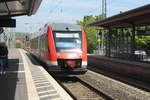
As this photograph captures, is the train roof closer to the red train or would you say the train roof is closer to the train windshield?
the red train

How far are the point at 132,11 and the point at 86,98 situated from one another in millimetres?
9290

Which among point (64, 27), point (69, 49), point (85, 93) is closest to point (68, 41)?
point (69, 49)

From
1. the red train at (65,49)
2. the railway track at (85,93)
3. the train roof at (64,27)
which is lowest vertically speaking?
the railway track at (85,93)

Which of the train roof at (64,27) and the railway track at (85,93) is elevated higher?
the train roof at (64,27)

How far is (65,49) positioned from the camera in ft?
55.9

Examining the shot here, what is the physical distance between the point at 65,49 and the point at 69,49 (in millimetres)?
198

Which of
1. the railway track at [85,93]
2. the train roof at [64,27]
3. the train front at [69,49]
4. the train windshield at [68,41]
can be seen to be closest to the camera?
the railway track at [85,93]

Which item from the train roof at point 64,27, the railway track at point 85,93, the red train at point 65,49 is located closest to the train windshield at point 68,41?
the red train at point 65,49

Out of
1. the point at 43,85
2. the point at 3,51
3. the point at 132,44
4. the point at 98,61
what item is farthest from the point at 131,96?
the point at 98,61

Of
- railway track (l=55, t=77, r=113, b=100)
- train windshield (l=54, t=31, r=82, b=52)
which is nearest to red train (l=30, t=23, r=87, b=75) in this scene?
train windshield (l=54, t=31, r=82, b=52)

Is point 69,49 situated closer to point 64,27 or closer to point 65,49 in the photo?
point 65,49

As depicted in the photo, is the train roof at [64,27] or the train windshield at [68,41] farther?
the train roof at [64,27]

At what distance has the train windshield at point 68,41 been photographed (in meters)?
17.1

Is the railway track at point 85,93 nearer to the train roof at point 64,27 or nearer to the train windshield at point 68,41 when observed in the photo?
the train windshield at point 68,41
